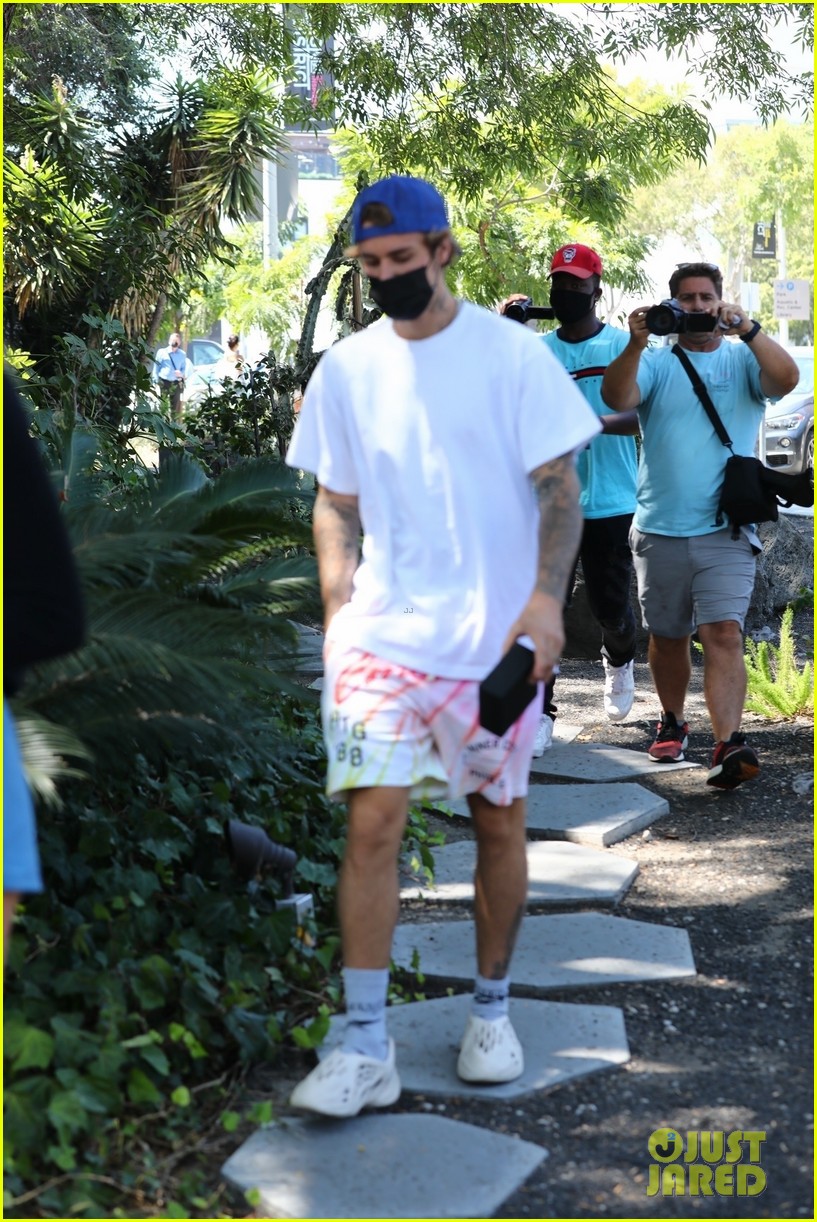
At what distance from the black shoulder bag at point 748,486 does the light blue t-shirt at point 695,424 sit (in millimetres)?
32

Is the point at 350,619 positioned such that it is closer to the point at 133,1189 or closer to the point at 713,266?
the point at 133,1189

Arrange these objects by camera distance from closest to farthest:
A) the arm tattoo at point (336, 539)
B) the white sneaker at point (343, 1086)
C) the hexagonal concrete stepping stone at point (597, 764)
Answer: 1. the white sneaker at point (343, 1086)
2. the arm tattoo at point (336, 539)
3. the hexagonal concrete stepping stone at point (597, 764)

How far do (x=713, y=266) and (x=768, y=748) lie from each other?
7.37ft

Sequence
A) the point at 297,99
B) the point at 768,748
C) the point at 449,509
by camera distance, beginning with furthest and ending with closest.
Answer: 1. the point at 297,99
2. the point at 768,748
3. the point at 449,509

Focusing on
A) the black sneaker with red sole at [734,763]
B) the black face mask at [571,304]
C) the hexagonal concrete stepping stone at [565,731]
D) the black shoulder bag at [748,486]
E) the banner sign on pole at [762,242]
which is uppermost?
the banner sign on pole at [762,242]

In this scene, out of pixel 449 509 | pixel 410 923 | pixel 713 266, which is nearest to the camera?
pixel 449 509

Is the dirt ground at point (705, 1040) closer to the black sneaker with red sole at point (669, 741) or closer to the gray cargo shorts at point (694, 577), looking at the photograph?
the black sneaker with red sole at point (669, 741)

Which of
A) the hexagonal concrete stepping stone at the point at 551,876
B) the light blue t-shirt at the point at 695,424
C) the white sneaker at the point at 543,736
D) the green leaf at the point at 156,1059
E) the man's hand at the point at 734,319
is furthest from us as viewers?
the white sneaker at the point at 543,736

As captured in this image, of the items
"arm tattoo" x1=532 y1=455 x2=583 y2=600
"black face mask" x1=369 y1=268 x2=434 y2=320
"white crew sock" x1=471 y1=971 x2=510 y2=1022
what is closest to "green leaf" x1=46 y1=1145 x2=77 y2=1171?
"white crew sock" x1=471 y1=971 x2=510 y2=1022

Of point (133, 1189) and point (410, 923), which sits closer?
point (133, 1189)

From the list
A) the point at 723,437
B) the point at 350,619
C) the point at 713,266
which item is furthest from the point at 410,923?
the point at 713,266

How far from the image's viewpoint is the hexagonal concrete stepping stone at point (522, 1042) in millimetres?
3441

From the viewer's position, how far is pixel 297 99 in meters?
12.7

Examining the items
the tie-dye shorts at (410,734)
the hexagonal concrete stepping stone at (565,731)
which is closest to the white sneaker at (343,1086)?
the tie-dye shorts at (410,734)
